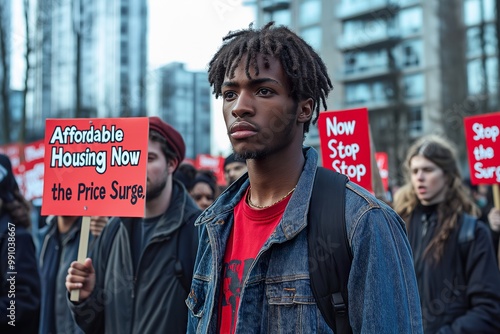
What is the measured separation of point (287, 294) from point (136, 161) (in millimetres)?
1590

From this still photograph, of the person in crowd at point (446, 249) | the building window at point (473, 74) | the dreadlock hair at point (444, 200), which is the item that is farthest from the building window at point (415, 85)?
the person in crowd at point (446, 249)

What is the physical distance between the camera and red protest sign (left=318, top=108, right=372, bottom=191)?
172 inches

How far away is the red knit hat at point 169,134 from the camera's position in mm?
4039

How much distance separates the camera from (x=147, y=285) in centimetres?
365

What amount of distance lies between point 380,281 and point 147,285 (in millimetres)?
1935

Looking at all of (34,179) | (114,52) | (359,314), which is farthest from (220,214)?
(114,52)

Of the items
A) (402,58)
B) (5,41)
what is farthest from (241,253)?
(402,58)

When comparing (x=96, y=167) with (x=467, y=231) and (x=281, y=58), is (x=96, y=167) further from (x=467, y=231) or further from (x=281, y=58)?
(x=467, y=231)

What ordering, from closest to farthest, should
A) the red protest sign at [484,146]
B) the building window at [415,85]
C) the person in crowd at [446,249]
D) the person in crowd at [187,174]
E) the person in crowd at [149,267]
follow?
the person in crowd at [149,267] → the person in crowd at [446,249] → the red protest sign at [484,146] → the person in crowd at [187,174] → the building window at [415,85]

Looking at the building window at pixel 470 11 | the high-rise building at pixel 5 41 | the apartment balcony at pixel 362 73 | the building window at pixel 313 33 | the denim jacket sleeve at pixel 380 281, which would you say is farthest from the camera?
the building window at pixel 313 33

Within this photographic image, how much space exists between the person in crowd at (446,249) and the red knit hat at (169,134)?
1.76 meters

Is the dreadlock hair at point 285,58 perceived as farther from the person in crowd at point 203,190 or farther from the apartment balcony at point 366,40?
the apartment balcony at point 366,40

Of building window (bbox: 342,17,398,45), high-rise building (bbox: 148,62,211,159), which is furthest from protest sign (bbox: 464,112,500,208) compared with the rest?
building window (bbox: 342,17,398,45)

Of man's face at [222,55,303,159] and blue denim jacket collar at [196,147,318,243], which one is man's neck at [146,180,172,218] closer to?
blue denim jacket collar at [196,147,318,243]
